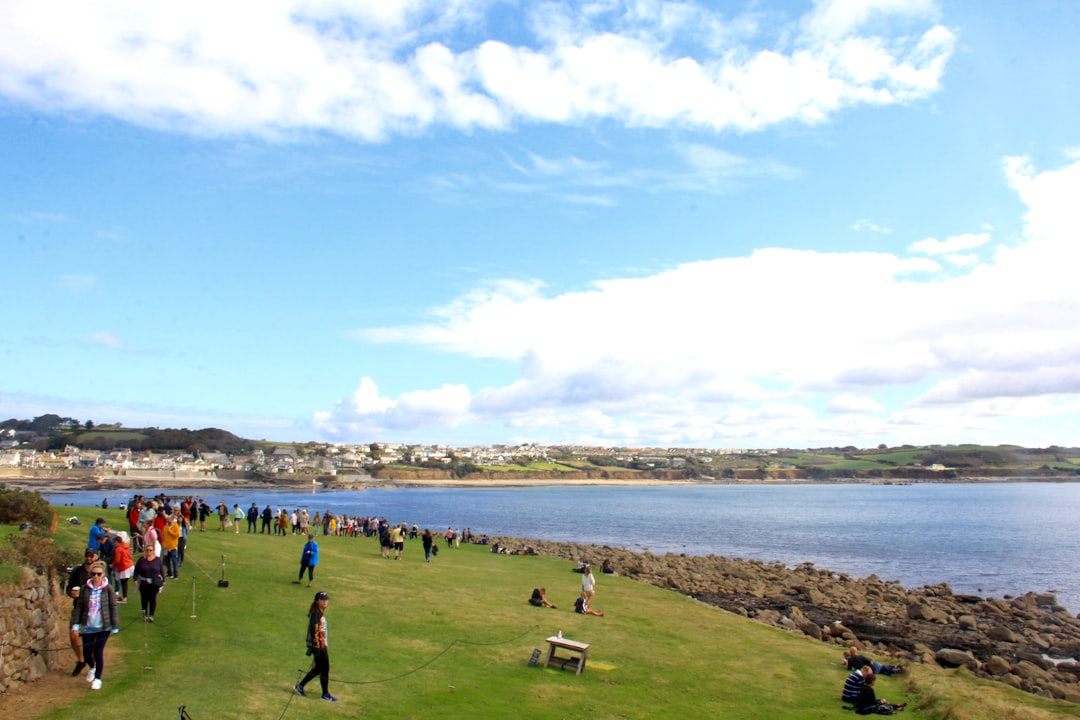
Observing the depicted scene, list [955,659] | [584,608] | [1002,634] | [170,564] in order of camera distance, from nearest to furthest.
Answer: [170,564]
[955,659]
[584,608]
[1002,634]

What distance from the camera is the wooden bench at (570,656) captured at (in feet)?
51.6

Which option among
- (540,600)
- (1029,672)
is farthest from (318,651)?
(1029,672)

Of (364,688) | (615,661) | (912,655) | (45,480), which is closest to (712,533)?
(912,655)

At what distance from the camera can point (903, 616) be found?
31766 mm

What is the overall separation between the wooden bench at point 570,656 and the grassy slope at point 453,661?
0.82ft

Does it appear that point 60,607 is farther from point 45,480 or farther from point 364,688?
point 45,480

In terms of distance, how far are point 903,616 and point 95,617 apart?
31.7 metres

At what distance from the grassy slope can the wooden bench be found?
25 cm

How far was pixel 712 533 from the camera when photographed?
253ft

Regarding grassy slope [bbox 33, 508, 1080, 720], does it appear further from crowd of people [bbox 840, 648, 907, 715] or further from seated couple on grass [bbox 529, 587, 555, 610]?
seated couple on grass [bbox 529, 587, 555, 610]

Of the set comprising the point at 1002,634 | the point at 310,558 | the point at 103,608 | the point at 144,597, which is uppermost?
the point at 103,608

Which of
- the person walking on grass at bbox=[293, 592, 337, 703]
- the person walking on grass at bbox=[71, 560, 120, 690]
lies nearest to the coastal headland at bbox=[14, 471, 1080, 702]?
the person walking on grass at bbox=[293, 592, 337, 703]

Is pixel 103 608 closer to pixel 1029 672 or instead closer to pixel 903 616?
pixel 1029 672

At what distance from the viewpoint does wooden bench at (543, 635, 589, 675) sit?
15727 mm
